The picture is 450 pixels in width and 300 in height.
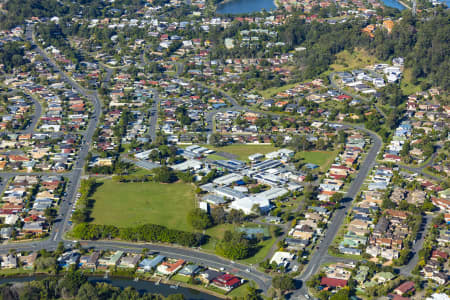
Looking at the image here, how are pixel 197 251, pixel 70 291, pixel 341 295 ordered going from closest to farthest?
1. pixel 341 295
2. pixel 70 291
3. pixel 197 251

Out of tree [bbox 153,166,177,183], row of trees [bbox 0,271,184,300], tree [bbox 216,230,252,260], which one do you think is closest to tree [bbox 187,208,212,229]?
tree [bbox 216,230,252,260]

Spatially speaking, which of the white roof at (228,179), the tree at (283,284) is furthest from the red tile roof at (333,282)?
the white roof at (228,179)

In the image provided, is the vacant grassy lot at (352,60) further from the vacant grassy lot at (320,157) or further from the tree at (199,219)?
→ the tree at (199,219)

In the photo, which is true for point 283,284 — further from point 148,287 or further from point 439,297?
point 439,297

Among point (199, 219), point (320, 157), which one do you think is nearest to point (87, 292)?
point (199, 219)

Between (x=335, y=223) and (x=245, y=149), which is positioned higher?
(x=335, y=223)

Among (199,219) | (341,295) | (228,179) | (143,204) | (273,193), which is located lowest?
(143,204)

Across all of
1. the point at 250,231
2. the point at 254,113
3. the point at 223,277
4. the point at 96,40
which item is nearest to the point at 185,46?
the point at 96,40
